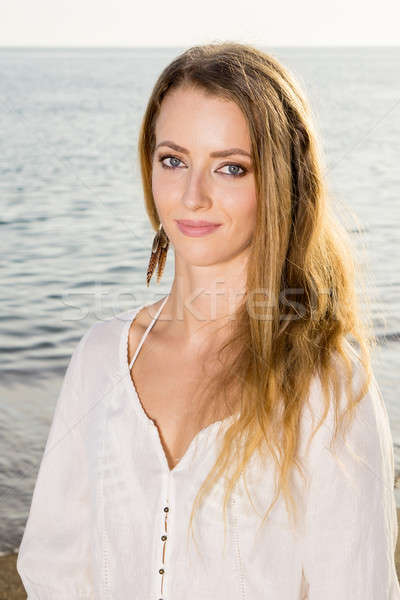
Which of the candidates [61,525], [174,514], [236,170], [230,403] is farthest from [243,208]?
[61,525]

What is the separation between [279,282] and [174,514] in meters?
0.62

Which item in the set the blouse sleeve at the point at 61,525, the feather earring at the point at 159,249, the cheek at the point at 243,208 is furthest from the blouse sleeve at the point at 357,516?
the feather earring at the point at 159,249

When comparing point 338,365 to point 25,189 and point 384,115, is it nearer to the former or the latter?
point 25,189

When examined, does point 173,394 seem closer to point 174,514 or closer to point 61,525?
point 174,514

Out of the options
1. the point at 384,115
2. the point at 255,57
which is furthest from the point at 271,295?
the point at 384,115

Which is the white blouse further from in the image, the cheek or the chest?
the cheek

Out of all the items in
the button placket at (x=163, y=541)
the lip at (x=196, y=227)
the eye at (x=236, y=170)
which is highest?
the eye at (x=236, y=170)

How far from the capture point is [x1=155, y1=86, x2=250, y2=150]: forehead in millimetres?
2029

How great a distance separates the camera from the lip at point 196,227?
211 centimetres

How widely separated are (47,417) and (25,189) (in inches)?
290

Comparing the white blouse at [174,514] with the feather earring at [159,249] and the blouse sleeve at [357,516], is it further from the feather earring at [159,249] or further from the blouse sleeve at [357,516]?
the feather earring at [159,249]

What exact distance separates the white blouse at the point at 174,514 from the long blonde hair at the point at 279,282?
5cm

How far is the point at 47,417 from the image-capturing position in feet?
16.8

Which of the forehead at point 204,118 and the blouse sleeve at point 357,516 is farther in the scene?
the forehead at point 204,118
